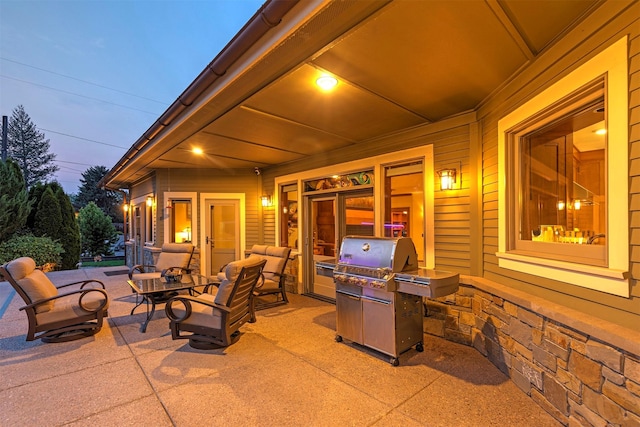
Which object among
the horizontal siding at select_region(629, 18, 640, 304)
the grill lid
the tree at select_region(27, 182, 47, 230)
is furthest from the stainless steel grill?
the tree at select_region(27, 182, 47, 230)

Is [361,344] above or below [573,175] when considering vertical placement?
below

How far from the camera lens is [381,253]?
319cm

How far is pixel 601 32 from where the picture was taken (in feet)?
6.25

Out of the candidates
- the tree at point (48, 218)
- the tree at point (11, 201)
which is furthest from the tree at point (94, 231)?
the tree at point (11, 201)

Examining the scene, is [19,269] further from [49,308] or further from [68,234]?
[68,234]

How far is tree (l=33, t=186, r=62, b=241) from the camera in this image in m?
9.42

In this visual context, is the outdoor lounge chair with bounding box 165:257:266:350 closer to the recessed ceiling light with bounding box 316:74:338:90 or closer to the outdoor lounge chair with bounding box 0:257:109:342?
the outdoor lounge chair with bounding box 0:257:109:342

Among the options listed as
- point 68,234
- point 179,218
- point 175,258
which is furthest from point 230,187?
point 68,234

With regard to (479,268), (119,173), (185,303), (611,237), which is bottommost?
(185,303)

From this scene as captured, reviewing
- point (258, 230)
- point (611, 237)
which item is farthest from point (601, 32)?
point (258, 230)

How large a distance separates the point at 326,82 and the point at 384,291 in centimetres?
209

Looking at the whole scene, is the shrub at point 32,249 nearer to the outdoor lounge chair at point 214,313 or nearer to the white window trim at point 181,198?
the white window trim at point 181,198

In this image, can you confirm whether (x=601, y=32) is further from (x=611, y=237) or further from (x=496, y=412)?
(x=496, y=412)

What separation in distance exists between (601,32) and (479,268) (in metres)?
2.36
